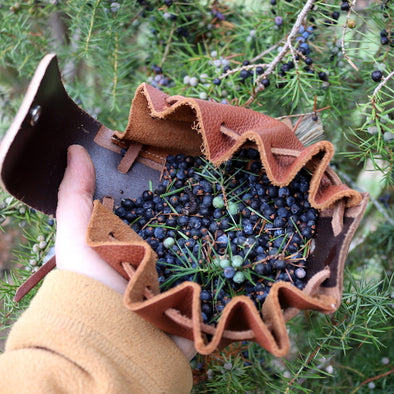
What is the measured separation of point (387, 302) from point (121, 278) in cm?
48

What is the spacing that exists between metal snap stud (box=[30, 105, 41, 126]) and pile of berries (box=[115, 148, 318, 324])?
9.2 inches

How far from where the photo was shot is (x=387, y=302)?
71cm

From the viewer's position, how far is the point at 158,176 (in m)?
0.86

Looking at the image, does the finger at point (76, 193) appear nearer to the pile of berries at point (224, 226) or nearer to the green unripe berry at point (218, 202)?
the pile of berries at point (224, 226)

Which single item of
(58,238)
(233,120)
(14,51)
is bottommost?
(58,238)

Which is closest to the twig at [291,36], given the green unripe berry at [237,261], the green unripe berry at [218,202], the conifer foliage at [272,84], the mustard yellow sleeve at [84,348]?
the conifer foliage at [272,84]

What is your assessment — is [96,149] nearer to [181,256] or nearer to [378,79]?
[181,256]

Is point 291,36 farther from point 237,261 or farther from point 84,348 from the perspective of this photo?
point 84,348

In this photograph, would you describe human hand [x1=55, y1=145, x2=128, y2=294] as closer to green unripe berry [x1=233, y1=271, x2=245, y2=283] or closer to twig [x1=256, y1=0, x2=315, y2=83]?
green unripe berry [x1=233, y1=271, x2=245, y2=283]

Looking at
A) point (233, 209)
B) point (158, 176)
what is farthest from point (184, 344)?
point (158, 176)

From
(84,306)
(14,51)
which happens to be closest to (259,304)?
(84,306)

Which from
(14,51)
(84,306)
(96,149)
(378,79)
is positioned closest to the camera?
(84,306)

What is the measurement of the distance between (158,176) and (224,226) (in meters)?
0.21

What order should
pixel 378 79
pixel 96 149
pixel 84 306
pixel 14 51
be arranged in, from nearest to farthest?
pixel 84 306 < pixel 378 79 < pixel 96 149 < pixel 14 51
